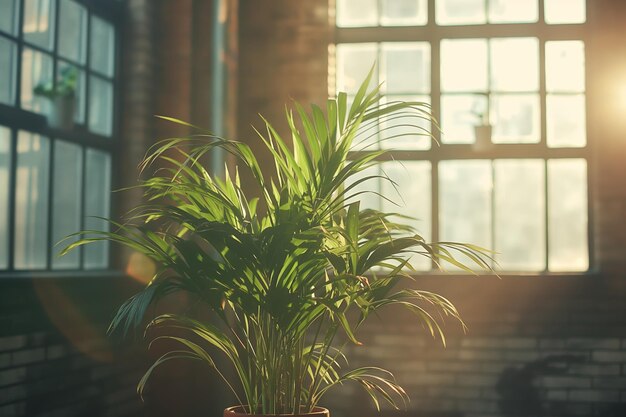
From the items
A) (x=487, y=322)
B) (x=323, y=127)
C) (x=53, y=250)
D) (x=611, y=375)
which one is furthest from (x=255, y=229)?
(x=611, y=375)

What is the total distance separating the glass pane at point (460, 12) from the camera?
209 inches

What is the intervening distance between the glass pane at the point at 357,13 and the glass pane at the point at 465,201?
0.94 metres

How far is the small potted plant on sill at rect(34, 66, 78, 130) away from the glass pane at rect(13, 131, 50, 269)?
0.11 meters

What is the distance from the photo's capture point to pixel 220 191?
123 inches

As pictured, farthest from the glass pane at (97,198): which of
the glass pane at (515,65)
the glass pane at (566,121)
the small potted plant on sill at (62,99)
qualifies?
the glass pane at (566,121)

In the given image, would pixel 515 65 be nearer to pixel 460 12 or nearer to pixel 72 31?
pixel 460 12

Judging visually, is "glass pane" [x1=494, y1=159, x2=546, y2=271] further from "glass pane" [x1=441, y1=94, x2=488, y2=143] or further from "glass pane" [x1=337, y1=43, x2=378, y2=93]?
"glass pane" [x1=337, y1=43, x2=378, y2=93]

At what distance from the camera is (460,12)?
17.5ft

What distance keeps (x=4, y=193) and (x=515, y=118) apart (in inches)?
112

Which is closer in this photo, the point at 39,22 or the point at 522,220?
the point at 39,22

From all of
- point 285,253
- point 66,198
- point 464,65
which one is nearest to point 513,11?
point 464,65

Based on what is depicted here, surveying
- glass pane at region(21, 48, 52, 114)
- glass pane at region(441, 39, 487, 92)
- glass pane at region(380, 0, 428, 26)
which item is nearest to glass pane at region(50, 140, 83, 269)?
glass pane at region(21, 48, 52, 114)

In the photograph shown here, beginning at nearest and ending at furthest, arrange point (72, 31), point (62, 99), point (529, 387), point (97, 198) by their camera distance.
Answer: point (62, 99), point (72, 31), point (97, 198), point (529, 387)

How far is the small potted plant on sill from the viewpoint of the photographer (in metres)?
4.12
